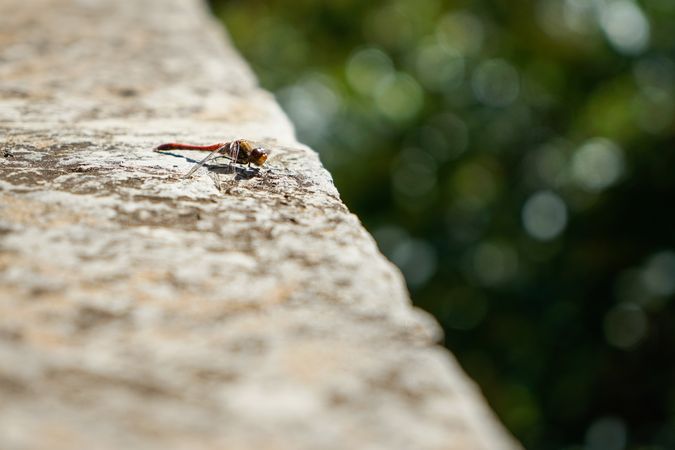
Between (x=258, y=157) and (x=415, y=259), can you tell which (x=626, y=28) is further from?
(x=258, y=157)

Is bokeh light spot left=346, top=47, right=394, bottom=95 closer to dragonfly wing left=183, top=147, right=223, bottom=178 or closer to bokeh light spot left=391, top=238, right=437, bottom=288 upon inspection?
bokeh light spot left=391, top=238, right=437, bottom=288

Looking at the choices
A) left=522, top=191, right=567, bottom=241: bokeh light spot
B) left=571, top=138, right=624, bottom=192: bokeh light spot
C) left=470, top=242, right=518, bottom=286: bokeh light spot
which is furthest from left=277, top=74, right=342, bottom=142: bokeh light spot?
left=571, top=138, right=624, bottom=192: bokeh light spot

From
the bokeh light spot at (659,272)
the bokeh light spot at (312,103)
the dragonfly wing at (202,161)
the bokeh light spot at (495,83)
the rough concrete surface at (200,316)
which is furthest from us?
the bokeh light spot at (495,83)

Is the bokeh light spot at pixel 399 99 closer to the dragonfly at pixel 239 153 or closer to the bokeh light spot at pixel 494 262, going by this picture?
the bokeh light spot at pixel 494 262

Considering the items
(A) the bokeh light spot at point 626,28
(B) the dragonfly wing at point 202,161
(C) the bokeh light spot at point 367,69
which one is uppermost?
(B) the dragonfly wing at point 202,161

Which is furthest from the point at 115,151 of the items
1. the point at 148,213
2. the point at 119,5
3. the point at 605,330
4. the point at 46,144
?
the point at 605,330

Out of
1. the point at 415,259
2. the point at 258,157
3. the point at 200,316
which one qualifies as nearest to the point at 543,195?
the point at 415,259

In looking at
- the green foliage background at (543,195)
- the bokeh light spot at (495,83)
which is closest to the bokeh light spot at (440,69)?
the green foliage background at (543,195)
